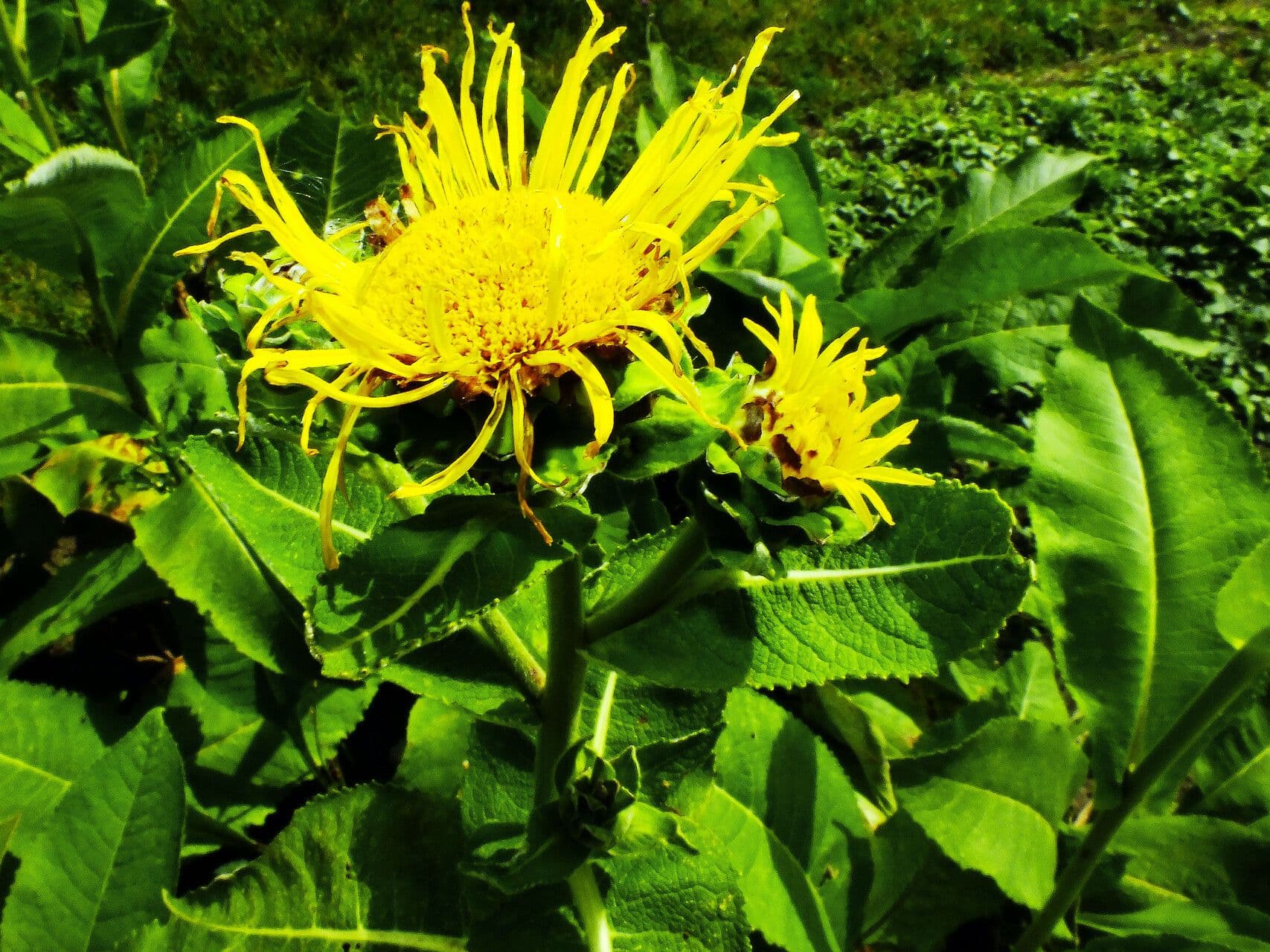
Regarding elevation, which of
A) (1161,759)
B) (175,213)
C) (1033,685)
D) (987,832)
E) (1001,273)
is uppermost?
(175,213)

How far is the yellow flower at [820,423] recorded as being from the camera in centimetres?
99

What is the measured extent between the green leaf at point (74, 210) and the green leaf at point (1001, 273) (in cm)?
192

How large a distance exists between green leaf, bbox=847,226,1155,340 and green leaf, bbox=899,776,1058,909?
1.34 metres

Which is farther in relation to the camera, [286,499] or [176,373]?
[176,373]

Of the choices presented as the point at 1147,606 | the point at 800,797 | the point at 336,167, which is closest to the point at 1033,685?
the point at 1147,606

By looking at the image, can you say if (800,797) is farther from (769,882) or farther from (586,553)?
(586,553)

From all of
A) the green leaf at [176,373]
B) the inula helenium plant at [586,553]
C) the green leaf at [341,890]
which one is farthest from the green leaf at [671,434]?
the green leaf at [176,373]

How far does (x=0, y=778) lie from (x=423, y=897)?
975 mm

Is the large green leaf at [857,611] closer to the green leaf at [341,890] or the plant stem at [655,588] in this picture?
the plant stem at [655,588]

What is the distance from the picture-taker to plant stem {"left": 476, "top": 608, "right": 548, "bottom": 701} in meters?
1.36

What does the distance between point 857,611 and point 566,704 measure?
452mm

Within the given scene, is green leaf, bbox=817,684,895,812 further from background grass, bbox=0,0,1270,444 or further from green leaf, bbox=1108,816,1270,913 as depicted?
background grass, bbox=0,0,1270,444

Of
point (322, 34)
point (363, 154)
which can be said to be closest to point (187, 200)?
point (363, 154)

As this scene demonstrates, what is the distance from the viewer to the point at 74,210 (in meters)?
1.93
